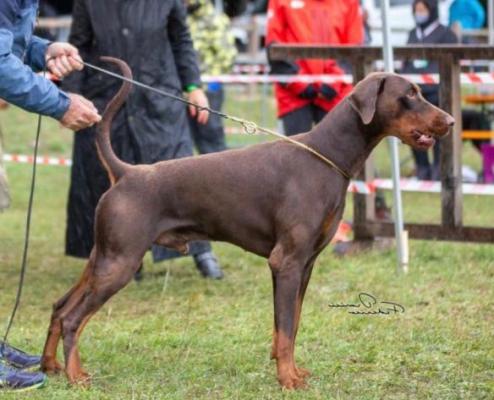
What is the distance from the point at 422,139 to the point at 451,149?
298 centimetres

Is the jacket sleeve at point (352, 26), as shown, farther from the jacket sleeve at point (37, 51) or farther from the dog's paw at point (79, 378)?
the dog's paw at point (79, 378)

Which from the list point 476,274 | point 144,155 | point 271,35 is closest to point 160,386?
point 144,155

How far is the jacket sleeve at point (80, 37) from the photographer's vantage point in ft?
24.4

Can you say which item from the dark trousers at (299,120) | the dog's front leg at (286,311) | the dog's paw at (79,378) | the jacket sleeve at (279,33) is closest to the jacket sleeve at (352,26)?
the jacket sleeve at (279,33)

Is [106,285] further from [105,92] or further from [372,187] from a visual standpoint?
[372,187]

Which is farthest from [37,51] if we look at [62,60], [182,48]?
[182,48]

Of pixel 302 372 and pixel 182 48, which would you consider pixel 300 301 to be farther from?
pixel 182 48

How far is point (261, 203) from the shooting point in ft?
16.4

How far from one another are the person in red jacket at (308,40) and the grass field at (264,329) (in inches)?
45.5

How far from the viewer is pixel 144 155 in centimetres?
741

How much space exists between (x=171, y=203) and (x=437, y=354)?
1501 millimetres

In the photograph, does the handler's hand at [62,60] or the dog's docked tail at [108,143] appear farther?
the handler's hand at [62,60]

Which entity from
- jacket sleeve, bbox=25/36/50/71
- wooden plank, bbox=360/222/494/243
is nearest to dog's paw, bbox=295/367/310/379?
jacket sleeve, bbox=25/36/50/71

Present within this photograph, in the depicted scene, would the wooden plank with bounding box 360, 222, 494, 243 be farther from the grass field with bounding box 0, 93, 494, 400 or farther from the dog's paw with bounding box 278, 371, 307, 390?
the dog's paw with bounding box 278, 371, 307, 390
